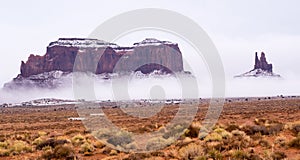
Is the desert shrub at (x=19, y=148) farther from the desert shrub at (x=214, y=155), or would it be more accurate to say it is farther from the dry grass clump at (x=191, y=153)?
the desert shrub at (x=214, y=155)

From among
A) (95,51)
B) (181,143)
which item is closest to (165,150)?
(181,143)

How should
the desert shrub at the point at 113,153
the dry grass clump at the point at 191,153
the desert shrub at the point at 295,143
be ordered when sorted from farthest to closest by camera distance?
1. the desert shrub at the point at 113,153
2. the desert shrub at the point at 295,143
3. the dry grass clump at the point at 191,153

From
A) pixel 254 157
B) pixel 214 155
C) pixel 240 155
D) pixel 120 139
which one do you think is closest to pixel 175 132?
pixel 120 139

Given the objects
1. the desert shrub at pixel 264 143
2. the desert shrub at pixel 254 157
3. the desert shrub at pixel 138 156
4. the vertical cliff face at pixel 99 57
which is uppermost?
the vertical cliff face at pixel 99 57

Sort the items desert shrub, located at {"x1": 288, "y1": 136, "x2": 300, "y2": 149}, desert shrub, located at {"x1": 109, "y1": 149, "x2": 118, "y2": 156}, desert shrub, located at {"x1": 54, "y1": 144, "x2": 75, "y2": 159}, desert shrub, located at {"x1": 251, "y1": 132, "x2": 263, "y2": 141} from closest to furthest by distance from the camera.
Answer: desert shrub, located at {"x1": 288, "y1": 136, "x2": 300, "y2": 149}, desert shrub, located at {"x1": 54, "y1": 144, "x2": 75, "y2": 159}, desert shrub, located at {"x1": 109, "y1": 149, "x2": 118, "y2": 156}, desert shrub, located at {"x1": 251, "y1": 132, "x2": 263, "y2": 141}

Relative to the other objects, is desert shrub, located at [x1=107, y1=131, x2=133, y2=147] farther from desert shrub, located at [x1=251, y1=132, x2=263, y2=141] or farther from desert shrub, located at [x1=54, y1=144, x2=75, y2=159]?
desert shrub, located at [x1=251, y1=132, x2=263, y2=141]

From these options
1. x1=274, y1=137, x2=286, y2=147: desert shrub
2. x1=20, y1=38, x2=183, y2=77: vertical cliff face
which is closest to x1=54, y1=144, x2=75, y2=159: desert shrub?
x1=274, y1=137, x2=286, y2=147: desert shrub

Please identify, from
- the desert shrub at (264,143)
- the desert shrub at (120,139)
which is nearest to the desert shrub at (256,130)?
the desert shrub at (264,143)

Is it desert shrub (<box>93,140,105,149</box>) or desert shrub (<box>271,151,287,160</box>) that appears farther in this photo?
desert shrub (<box>93,140,105,149</box>)

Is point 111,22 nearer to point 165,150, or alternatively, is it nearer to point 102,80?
point 165,150
